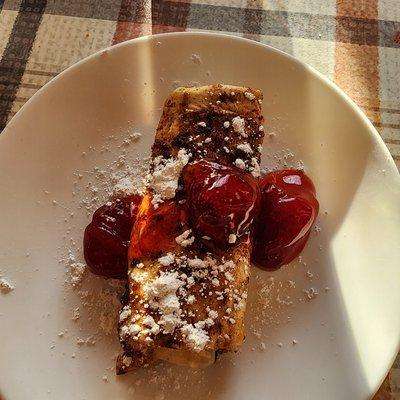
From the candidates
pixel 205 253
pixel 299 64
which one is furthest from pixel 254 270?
pixel 299 64

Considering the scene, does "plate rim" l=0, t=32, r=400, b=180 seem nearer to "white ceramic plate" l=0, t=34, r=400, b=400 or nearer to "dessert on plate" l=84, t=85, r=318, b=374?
"white ceramic plate" l=0, t=34, r=400, b=400

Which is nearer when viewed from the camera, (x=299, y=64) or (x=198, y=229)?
(x=198, y=229)

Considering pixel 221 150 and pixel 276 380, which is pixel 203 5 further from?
pixel 276 380

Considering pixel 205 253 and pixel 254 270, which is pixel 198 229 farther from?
pixel 254 270

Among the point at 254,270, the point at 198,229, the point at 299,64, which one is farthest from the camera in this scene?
the point at 299,64

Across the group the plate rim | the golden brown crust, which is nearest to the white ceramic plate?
the plate rim

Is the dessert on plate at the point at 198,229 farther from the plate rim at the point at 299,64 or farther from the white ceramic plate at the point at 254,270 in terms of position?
the plate rim at the point at 299,64
